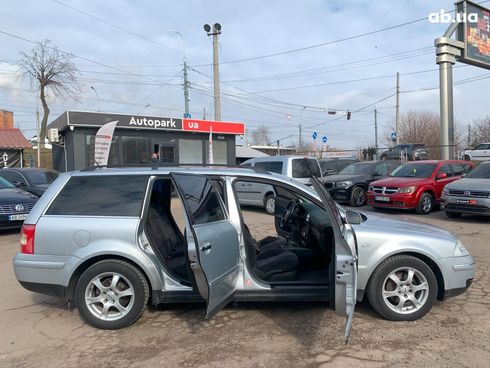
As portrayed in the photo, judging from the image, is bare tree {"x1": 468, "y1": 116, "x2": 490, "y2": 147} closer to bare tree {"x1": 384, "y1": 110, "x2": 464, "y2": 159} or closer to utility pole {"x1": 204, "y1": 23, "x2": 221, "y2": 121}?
bare tree {"x1": 384, "y1": 110, "x2": 464, "y2": 159}

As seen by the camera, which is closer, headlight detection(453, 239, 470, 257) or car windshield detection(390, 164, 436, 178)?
headlight detection(453, 239, 470, 257)

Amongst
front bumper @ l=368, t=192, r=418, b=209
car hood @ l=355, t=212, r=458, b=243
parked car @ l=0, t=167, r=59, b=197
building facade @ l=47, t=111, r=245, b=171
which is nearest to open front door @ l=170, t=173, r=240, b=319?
car hood @ l=355, t=212, r=458, b=243

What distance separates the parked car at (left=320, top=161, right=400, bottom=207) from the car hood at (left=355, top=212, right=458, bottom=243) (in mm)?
9450

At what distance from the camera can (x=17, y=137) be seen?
98.9 ft

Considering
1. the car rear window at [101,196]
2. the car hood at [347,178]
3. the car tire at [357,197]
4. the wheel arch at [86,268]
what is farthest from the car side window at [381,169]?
the wheel arch at [86,268]

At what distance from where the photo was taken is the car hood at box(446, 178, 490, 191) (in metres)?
10.1

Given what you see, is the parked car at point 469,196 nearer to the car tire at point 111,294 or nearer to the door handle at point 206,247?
the door handle at point 206,247

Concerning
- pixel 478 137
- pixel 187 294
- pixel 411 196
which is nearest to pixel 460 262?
pixel 187 294

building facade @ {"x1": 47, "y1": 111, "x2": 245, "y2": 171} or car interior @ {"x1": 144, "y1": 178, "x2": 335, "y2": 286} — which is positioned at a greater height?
building facade @ {"x1": 47, "y1": 111, "x2": 245, "y2": 171}

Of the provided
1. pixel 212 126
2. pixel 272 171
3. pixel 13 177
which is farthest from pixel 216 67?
pixel 13 177

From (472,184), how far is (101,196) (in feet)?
31.2

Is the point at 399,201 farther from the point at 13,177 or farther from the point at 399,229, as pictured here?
the point at 13,177

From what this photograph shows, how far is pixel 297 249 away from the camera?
4891 mm

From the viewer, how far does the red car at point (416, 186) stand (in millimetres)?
11789
